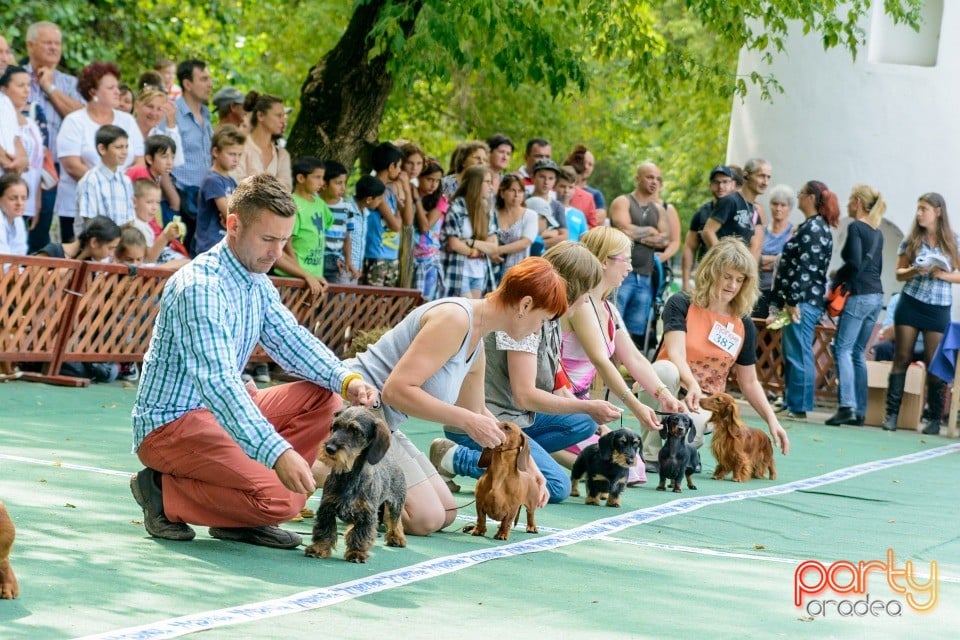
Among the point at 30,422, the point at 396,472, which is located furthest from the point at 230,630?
the point at 30,422

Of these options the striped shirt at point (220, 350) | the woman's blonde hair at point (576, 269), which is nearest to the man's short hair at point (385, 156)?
the woman's blonde hair at point (576, 269)

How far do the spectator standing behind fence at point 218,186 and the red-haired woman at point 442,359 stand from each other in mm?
6120

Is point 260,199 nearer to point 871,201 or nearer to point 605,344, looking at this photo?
point 605,344

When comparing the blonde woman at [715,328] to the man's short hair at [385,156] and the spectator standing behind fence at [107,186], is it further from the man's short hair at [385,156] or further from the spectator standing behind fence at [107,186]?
the man's short hair at [385,156]

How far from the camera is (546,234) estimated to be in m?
15.5

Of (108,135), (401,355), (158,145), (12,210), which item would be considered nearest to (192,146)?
(158,145)

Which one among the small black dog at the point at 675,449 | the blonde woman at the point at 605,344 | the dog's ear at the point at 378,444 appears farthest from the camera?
the small black dog at the point at 675,449

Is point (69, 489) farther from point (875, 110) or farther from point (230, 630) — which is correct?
point (875, 110)

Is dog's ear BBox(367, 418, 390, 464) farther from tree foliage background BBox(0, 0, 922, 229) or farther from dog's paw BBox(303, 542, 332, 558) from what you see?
tree foliage background BBox(0, 0, 922, 229)

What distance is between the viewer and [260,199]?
5738 millimetres

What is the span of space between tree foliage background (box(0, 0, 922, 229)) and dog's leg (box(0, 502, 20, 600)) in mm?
8916

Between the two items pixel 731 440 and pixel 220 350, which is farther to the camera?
pixel 731 440

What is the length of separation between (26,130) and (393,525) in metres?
7.31

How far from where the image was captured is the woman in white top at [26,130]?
482 inches
